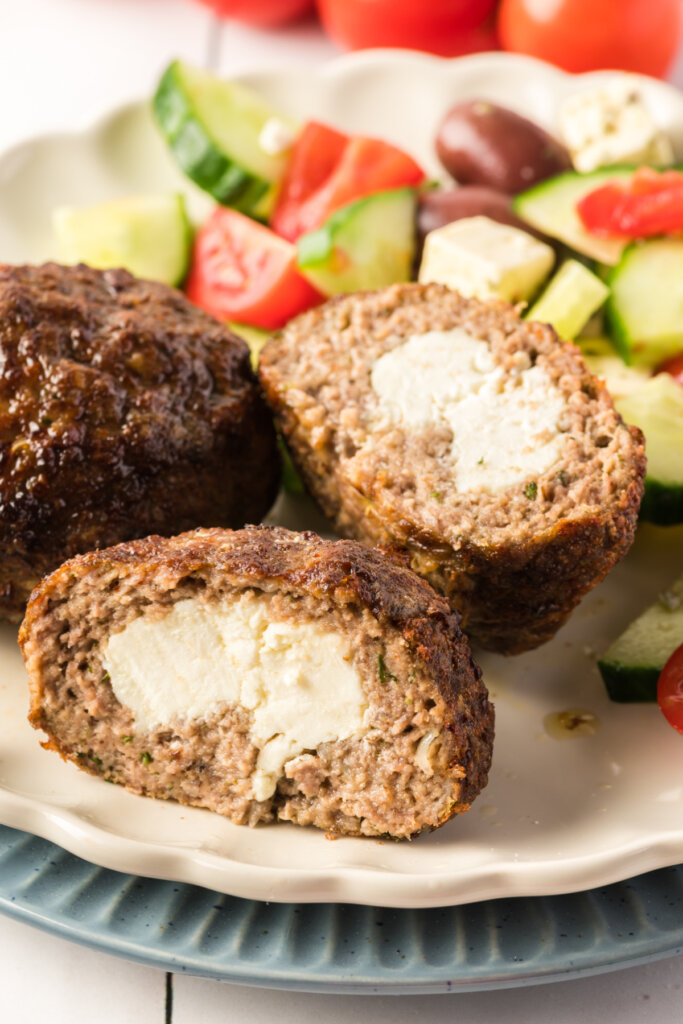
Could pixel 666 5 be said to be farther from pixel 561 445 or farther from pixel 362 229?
pixel 561 445

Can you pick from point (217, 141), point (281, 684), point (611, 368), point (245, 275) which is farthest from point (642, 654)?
point (217, 141)

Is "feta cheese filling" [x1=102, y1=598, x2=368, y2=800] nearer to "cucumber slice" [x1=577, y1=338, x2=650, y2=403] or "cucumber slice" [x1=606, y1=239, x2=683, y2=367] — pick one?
"cucumber slice" [x1=577, y1=338, x2=650, y2=403]

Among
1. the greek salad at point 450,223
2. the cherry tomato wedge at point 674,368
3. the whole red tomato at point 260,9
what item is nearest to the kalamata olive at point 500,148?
the greek salad at point 450,223

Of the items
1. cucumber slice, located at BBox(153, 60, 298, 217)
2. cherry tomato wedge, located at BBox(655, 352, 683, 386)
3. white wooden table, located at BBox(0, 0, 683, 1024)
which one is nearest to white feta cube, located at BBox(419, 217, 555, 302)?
cherry tomato wedge, located at BBox(655, 352, 683, 386)

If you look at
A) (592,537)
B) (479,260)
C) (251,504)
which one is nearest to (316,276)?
(479,260)

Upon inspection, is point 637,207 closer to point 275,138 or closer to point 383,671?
point 275,138
